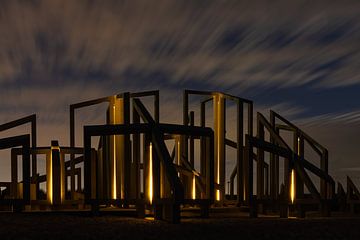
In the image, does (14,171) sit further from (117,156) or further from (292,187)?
(292,187)

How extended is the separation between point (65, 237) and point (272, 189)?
15.5 m

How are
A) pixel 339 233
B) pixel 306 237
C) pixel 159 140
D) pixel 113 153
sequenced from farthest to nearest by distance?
pixel 113 153 → pixel 159 140 → pixel 339 233 → pixel 306 237

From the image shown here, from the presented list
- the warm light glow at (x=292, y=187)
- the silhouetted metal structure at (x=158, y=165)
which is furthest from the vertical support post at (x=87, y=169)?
the warm light glow at (x=292, y=187)

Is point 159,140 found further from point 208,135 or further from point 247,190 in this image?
point 247,190

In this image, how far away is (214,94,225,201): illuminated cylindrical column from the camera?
1011 inches

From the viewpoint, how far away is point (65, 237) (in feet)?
43.7

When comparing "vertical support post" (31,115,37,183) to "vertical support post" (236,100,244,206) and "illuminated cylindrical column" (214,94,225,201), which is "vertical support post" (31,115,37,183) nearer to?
"illuminated cylindrical column" (214,94,225,201)

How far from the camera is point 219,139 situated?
84.6 feet

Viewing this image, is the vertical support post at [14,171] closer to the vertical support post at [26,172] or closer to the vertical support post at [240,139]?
the vertical support post at [26,172]

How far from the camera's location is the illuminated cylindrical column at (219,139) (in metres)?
25.7

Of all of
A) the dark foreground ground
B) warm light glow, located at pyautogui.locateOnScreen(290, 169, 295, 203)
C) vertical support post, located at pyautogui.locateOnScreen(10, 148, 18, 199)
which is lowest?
the dark foreground ground

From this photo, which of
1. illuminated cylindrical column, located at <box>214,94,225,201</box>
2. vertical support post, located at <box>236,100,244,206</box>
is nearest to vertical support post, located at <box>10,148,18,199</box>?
illuminated cylindrical column, located at <box>214,94,225,201</box>

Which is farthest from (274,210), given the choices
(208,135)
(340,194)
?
(208,135)

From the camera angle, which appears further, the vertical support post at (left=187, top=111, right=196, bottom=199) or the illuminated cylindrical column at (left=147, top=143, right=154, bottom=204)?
the vertical support post at (left=187, top=111, right=196, bottom=199)
